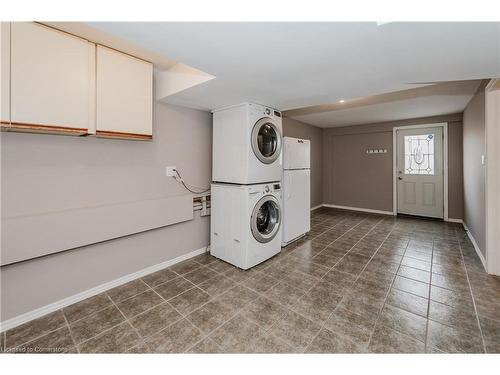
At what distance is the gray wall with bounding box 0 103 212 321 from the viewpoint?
1680 mm

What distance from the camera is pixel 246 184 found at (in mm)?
2549

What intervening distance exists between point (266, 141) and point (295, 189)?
0.93m

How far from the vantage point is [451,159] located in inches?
179

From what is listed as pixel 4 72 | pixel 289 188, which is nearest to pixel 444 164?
pixel 289 188

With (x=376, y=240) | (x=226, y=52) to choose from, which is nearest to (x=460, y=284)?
(x=376, y=240)

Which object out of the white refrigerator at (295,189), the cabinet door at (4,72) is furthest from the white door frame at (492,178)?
the cabinet door at (4,72)

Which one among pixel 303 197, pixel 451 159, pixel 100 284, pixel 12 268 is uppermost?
pixel 451 159

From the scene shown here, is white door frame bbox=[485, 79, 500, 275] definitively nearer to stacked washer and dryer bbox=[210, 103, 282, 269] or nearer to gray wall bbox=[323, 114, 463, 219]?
stacked washer and dryer bbox=[210, 103, 282, 269]

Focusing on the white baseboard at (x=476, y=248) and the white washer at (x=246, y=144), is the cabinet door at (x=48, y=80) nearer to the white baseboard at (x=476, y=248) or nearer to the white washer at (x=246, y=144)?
the white washer at (x=246, y=144)

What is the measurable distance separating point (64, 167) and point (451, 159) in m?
6.43

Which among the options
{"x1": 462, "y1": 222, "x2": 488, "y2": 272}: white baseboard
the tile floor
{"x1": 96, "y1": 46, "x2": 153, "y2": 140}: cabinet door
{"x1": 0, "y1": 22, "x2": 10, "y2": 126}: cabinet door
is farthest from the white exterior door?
{"x1": 0, "y1": 22, "x2": 10, "y2": 126}: cabinet door
